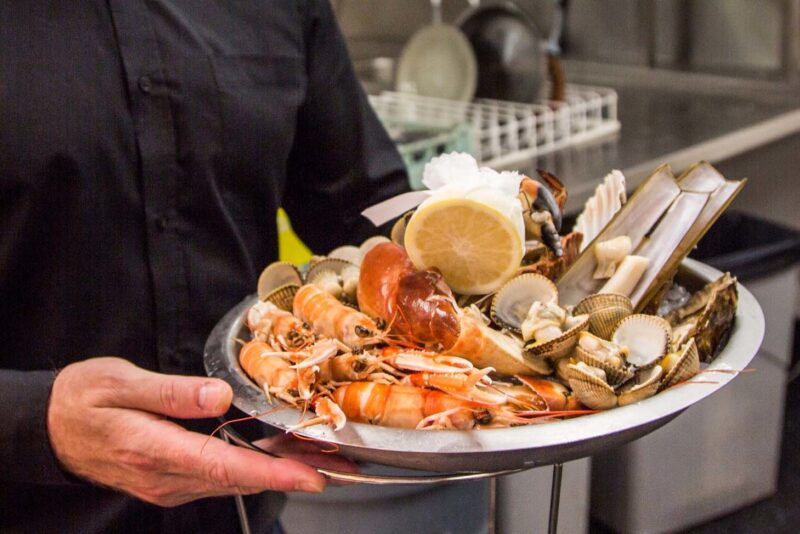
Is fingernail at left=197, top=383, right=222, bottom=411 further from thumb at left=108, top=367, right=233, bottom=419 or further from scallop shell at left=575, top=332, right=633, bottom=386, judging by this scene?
scallop shell at left=575, top=332, right=633, bottom=386

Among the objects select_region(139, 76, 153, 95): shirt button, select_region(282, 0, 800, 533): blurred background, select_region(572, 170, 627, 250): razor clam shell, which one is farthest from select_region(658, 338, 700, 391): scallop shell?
select_region(282, 0, 800, 533): blurred background

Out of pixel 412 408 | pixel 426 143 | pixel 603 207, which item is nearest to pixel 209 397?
pixel 412 408

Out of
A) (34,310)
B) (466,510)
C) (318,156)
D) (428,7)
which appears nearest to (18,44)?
(34,310)

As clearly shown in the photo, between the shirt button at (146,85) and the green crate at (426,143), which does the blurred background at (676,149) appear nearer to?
the green crate at (426,143)

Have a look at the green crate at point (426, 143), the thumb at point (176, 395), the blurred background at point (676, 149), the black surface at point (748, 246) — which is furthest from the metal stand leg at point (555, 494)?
the black surface at point (748, 246)

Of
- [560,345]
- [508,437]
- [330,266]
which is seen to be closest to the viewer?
[508,437]

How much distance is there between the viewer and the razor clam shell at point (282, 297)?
0.97m

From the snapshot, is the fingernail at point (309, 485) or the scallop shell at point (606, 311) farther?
the scallop shell at point (606, 311)

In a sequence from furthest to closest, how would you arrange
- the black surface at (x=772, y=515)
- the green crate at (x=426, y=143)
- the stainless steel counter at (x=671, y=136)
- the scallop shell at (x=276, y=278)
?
the black surface at (x=772, y=515), the stainless steel counter at (x=671, y=136), the green crate at (x=426, y=143), the scallop shell at (x=276, y=278)

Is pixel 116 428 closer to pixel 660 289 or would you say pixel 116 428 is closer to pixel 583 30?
pixel 660 289

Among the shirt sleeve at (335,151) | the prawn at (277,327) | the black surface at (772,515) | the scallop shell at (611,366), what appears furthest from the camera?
the black surface at (772,515)

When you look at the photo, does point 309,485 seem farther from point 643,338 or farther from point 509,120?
point 509,120

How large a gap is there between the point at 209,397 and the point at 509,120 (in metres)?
1.56

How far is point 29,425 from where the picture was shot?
0.83 m
